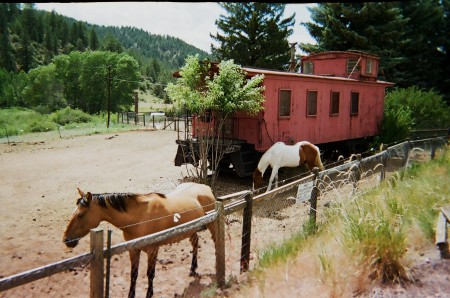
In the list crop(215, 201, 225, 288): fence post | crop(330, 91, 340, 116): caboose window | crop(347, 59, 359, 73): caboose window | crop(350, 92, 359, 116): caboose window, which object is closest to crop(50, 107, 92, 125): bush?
crop(347, 59, 359, 73): caboose window

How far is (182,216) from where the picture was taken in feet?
17.7

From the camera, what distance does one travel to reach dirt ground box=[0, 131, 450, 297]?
5230mm

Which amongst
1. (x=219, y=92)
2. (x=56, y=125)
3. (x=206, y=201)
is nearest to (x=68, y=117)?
(x=56, y=125)

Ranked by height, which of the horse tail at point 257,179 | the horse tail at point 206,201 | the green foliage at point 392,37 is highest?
the green foliage at point 392,37

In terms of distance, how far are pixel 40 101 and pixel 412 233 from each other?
73.3 m

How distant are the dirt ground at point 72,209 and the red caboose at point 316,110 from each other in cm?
163

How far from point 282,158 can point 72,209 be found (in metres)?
6.09

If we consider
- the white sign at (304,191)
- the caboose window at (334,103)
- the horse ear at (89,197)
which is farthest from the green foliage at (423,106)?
the horse ear at (89,197)

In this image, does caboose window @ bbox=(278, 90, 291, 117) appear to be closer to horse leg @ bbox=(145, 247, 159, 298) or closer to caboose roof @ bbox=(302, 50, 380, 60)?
caboose roof @ bbox=(302, 50, 380, 60)

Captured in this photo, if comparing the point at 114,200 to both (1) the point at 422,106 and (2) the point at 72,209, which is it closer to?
(2) the point at 72,209

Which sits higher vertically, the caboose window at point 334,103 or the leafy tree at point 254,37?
the leafy tree at point 254,37

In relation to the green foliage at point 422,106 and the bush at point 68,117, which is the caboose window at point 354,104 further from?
the bush at point 68,117

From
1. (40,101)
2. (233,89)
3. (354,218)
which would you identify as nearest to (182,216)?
(354,218)

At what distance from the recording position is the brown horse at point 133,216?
461cm
